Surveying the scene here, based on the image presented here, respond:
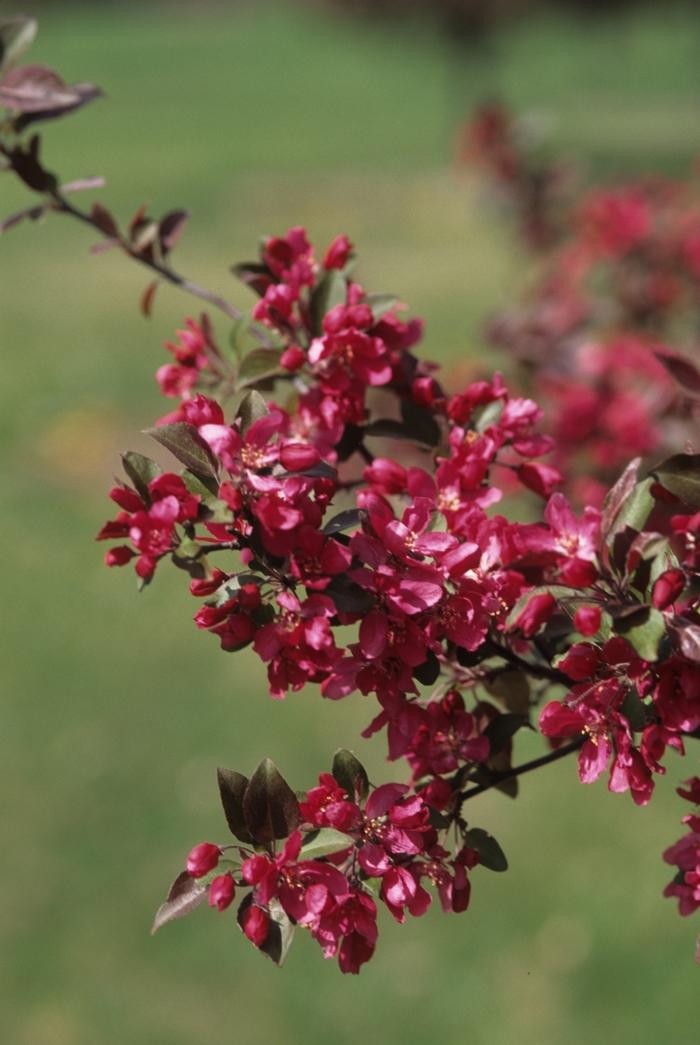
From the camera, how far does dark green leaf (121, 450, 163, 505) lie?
1043 mm

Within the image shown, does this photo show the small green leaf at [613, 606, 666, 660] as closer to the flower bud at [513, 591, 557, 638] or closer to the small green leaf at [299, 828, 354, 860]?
the flower bud at [513, 591, 557, 638]

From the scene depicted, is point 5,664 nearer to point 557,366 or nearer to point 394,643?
point 557,366

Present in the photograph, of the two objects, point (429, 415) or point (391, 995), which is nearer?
point (429, 415)

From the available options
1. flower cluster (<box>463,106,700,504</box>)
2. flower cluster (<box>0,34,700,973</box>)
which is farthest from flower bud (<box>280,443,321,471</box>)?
flower cluster (<box>463,106,700,504</box>)

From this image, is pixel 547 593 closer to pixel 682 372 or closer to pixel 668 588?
pixel 668 588

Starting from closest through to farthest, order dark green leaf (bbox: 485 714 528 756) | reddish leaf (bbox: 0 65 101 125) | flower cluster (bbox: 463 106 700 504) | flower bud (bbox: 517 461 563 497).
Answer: dark green leaf (bbox: 485 714 528 756) < flower bud (bbox: 517 461 563 497) < reddish leaf (bbox: 0 65 101 125) < flower cluster (bbox: 463 106 700 504)

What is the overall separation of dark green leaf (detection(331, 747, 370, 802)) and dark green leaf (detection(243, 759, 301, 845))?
48 mm

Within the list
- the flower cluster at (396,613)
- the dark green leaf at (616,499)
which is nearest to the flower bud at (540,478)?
the flower cluster at (396,613)

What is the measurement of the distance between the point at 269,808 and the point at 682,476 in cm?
41

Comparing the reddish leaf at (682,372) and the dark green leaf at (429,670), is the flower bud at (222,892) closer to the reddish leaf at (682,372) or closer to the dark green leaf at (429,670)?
the dark green leaf at (429,670)

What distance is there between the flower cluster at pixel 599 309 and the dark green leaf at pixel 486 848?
108 centimetres

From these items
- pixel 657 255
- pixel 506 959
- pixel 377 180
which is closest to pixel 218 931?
pixel 506 959

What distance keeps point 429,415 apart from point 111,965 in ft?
7.49

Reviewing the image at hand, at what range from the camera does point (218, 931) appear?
3299 mm
